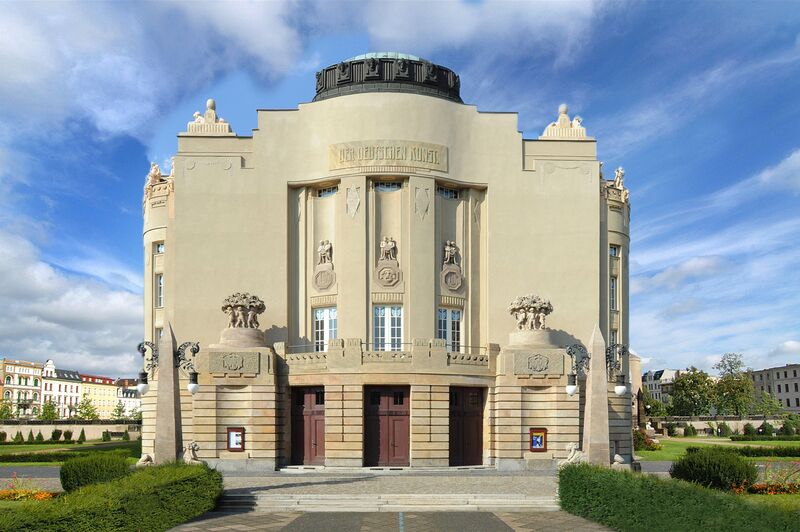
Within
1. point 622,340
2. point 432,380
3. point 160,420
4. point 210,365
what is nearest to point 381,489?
point 160,420

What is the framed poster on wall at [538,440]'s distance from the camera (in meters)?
42.2

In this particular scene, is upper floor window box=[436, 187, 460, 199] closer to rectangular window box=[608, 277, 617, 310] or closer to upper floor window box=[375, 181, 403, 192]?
upper floor window box=[375, 181, 403, 192]

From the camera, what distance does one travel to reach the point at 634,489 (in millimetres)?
21625

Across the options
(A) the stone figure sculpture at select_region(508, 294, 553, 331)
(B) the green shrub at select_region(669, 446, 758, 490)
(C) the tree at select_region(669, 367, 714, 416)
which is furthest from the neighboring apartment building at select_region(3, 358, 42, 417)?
(B) the green shrub at select_region(669, 446, 758, 490)

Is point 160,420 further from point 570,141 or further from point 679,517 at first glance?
point 570,141

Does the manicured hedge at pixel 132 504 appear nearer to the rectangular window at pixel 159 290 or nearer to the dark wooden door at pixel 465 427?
the dark wooden door at pixel 465 427

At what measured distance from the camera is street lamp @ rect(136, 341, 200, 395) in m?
29.6

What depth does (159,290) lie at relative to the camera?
50.7 m

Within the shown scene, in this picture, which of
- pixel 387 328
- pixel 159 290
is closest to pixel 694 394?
pixel 387 328

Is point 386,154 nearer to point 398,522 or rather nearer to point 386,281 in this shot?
point 386,281

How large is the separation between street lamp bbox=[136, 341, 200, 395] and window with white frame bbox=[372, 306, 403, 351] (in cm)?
981

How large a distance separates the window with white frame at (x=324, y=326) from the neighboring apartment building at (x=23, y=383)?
14177 centimetres

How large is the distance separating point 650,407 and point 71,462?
107901mm

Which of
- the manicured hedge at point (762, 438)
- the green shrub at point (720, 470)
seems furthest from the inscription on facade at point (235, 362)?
the manicured hedge at point (762, 438)
